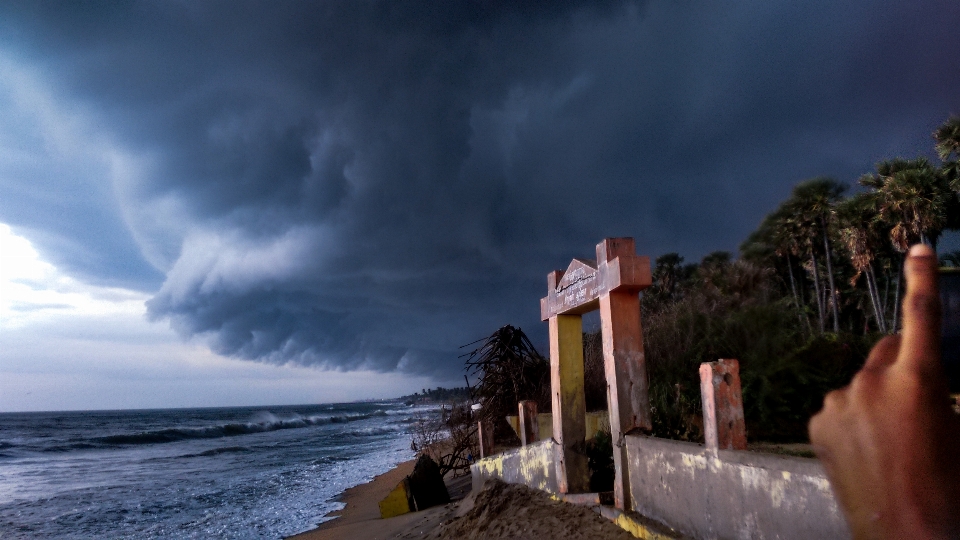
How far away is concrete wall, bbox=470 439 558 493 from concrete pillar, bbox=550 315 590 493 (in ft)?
0.85

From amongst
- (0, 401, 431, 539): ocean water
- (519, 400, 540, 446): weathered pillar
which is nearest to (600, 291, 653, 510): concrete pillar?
(519, 400, 540, 446): weathered pillar

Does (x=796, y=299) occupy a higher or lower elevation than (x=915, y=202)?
lower

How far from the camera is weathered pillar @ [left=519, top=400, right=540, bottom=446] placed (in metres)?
10.2

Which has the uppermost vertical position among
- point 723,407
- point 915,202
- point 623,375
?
point 915,202

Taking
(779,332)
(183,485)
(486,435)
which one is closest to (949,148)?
(779,332)

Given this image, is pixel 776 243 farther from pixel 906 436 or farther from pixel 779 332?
pixel 906 436

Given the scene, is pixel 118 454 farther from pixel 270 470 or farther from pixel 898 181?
pixel 898 181

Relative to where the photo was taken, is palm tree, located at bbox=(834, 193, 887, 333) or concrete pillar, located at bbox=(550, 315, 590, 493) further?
palm tree, located at bbox=(834, 193, 887, 333)

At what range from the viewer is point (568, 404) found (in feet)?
27.6

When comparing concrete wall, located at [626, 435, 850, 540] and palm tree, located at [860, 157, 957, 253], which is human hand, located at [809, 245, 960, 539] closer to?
concrete wall, located at [626, 435, 850, 540]

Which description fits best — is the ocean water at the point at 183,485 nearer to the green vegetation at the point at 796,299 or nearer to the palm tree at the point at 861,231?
the green vegetation at the point at 796,299

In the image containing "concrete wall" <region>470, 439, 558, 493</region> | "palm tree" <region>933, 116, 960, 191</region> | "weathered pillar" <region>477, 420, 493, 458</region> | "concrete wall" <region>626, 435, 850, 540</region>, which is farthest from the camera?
"palm tree" <region>933, 116, 960, 191</region>

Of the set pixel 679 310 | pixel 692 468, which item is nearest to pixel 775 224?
pixel 679 310

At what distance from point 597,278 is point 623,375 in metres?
1.15
